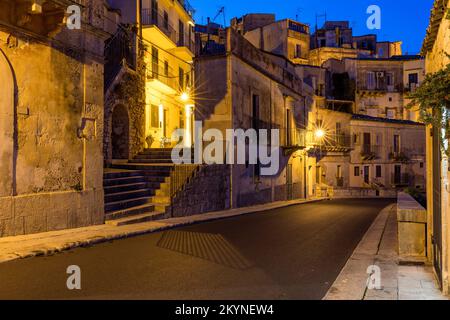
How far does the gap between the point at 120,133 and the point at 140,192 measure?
22.0 feet

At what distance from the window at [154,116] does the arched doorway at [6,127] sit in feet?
44.2

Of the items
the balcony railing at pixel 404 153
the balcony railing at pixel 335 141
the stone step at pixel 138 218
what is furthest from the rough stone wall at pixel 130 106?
the balcony railing at pixel 404 153

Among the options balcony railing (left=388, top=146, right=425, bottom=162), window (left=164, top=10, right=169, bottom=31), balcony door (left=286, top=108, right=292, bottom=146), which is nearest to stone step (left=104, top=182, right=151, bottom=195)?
balcony door (left=286, top=108, right=292, bottom=146)

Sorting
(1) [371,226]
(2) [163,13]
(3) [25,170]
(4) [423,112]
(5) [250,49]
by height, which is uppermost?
(2) [163,13]

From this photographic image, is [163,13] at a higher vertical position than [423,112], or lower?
higher

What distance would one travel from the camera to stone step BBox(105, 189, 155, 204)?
37.4 ft

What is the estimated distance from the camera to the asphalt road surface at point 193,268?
506 cm

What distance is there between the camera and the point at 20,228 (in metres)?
8.33

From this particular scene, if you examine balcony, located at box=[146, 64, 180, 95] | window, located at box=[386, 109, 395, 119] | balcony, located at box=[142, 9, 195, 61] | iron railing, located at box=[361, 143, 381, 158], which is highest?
balcony, located at box=[142, 9, 195, 61]

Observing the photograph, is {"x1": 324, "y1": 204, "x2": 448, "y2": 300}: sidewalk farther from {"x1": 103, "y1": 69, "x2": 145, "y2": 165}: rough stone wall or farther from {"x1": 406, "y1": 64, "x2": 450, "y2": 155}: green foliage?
{"x1": 103, "y1": 69, "x2": 145, "y2": 165}: rough stone wall

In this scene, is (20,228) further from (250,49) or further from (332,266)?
(250,49)

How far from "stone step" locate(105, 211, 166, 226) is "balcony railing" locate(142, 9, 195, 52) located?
1325 centimetres
